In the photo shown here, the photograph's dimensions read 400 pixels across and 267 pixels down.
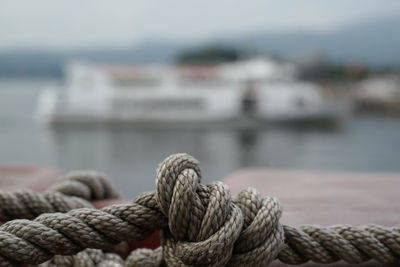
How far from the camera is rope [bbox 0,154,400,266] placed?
94 cm

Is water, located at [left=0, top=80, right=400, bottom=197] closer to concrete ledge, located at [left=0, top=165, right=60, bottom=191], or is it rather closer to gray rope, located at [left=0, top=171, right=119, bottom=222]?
concrete ledge, located at [left=0, top=165, right=60, bottom=191]

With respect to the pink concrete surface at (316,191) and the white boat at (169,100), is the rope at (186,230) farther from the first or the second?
the white boat at (169,100)

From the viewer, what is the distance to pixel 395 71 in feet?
237

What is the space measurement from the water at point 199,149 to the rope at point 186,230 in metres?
10.3

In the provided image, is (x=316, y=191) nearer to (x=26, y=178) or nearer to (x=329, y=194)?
(x=329, y=194)

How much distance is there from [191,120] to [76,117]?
612cm

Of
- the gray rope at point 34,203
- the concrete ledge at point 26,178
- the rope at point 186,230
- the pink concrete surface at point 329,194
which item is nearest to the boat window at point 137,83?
the concrete ledge at point 26,178

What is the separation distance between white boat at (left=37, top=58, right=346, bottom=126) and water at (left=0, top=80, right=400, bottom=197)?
3.23ft

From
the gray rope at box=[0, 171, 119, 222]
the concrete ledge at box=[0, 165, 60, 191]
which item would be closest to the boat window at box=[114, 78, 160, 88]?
the concrete ledge at box=[0, 165, 60, 191]

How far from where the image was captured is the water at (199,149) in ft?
50.2

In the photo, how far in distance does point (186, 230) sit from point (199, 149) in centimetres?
1773

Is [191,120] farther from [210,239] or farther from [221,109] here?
[210,239]

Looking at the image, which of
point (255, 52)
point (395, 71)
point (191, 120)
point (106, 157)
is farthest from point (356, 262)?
point (395, 71)

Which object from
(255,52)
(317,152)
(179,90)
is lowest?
(317,152)
